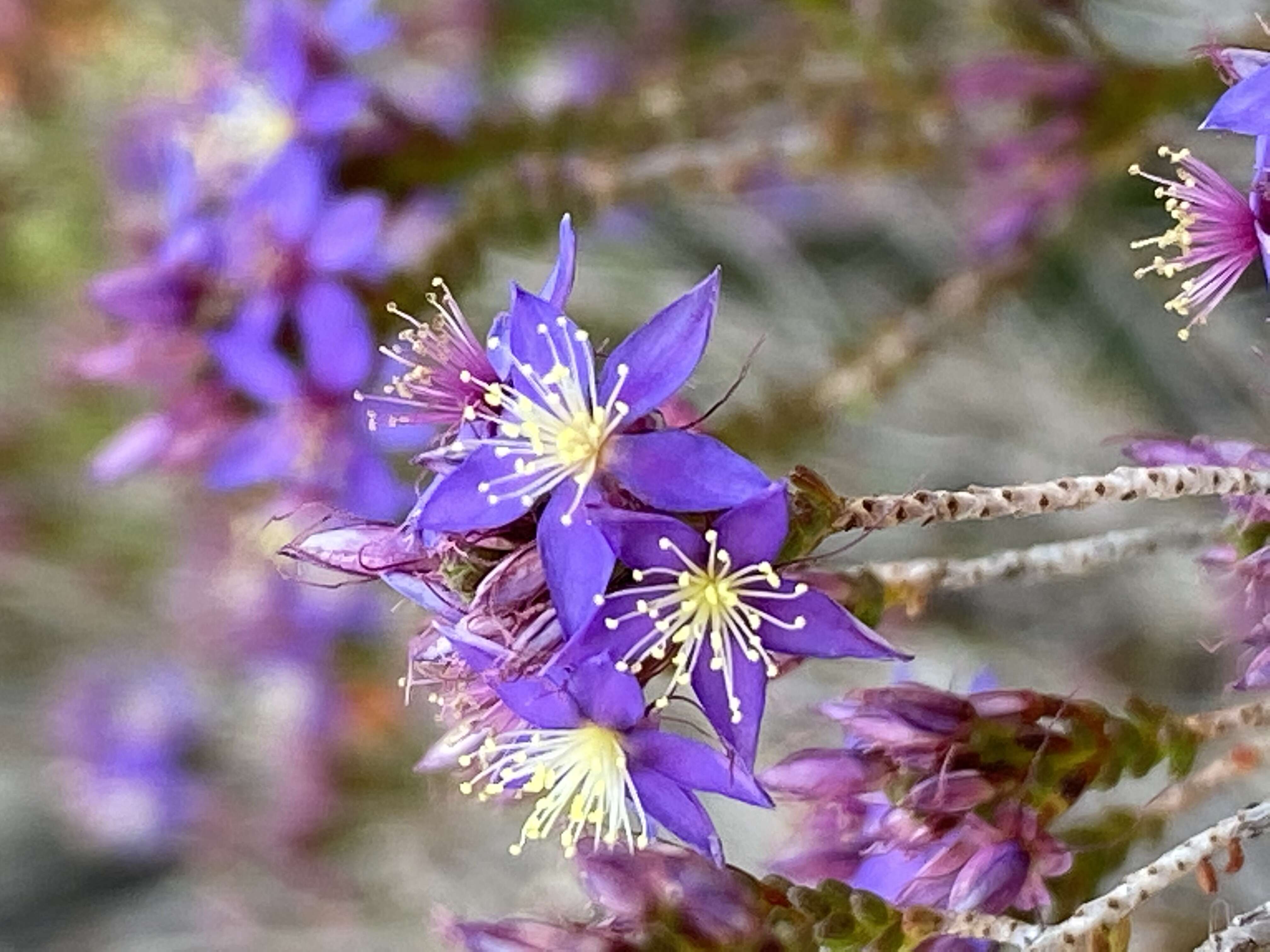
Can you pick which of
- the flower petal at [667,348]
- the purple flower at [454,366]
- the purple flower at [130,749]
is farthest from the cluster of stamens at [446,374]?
the purple flower at [130,749]

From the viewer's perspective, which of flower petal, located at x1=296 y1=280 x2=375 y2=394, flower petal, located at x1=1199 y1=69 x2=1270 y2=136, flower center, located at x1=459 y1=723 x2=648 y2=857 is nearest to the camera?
flower petal, located at x1=1199 y1=69 x2=1270 y2=136

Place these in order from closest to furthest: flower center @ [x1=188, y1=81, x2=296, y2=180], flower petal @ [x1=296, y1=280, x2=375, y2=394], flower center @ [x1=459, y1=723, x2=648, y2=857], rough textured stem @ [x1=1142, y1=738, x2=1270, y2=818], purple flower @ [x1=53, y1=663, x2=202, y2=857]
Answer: flower center @ [x1=459, y1=723, x2=648, y2=857]
rough textured stem @ [x1=1142, y1=738, x2=1270, y2=818]
flower petal @ [x1=296, y1=280, x2=375, y2=394]
flower center @ [x1=188, y1=81, x2=296, y2=180]
purple flower @ [x1=53, y1=663, x2=202, y2=857]

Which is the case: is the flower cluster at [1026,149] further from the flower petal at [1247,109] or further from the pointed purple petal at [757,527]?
the pointed purple petal at [757,527]

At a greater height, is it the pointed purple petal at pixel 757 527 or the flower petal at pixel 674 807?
the pointed purple petal at pixel 757 527

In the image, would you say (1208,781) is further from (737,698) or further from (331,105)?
(331,105)

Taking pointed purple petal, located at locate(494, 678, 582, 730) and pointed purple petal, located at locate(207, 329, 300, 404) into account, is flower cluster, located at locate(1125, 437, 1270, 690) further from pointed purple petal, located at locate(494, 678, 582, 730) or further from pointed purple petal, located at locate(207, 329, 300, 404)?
pointed purple petal, located at locate(207, 329, 300, 404)

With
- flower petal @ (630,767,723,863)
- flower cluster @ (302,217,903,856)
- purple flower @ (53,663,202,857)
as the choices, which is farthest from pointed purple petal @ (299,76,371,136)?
purple flower @ (53,663,202,857)

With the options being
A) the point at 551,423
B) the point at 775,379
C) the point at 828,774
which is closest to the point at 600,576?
the point at 551,423

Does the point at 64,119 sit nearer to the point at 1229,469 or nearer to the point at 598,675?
the point at 598,675

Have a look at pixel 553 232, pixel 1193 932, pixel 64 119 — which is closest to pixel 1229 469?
pixel 553 232
